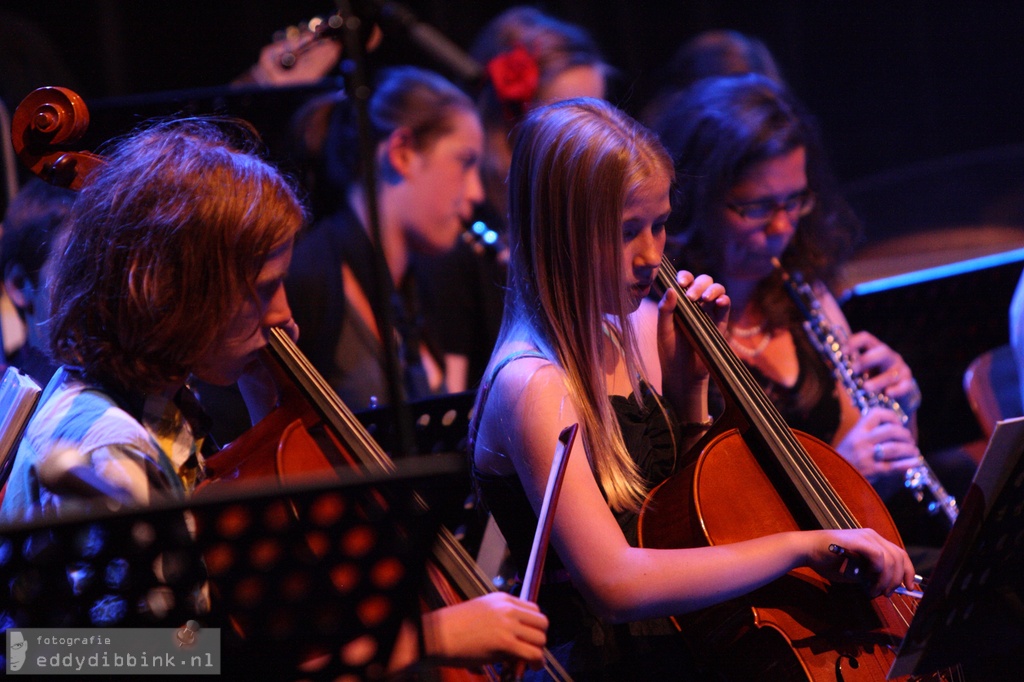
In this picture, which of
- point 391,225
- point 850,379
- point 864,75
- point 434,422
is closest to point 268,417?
point 434,422

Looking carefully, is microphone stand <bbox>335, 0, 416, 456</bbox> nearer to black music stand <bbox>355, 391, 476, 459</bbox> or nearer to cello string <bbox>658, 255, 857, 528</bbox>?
black music stand <bbox>355, 391, 476, 459</bbox>

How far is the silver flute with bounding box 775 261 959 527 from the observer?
204 centimetres

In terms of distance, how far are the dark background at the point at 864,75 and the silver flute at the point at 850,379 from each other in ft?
0.29

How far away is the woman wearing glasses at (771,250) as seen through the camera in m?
2.15

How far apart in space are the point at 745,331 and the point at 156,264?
4.64 feet

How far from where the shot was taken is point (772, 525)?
4.62ft

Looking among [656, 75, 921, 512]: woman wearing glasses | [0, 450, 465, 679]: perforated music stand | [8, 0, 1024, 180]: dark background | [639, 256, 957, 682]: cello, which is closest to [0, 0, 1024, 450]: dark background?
[8, 0, 1024, 180]: dark background

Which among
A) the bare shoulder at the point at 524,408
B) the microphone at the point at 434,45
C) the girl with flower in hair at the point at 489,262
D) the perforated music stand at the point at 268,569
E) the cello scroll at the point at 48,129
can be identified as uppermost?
the microphone at the point at 434,45

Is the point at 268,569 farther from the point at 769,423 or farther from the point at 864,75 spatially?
the point at 864,75

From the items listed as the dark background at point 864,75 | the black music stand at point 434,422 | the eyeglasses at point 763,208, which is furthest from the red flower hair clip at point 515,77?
the black music stand at point 434,422

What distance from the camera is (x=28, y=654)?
39.5 inches

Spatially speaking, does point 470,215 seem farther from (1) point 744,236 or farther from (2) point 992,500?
(2) point 992,500

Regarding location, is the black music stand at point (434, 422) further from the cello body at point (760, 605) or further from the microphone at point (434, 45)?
the microphone at point (434, 45)

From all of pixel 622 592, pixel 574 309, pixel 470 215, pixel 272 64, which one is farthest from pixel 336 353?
pixel 622 592
